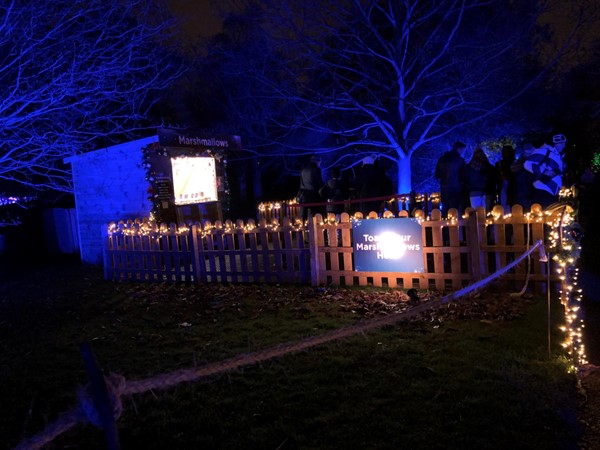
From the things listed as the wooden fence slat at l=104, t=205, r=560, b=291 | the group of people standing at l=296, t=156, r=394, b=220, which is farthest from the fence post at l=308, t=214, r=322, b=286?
the group of people standing at l=296, t=156, r=394, b=220

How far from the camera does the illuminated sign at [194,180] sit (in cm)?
1224

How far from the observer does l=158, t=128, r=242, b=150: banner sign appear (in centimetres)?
1119

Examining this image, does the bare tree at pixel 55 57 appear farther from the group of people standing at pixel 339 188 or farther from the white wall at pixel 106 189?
the group of people standing at pixel 339 188

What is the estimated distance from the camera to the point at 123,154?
12523 millimetres

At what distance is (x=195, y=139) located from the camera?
1219 cm

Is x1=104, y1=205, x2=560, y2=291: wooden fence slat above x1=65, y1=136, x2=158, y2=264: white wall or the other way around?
the other way around

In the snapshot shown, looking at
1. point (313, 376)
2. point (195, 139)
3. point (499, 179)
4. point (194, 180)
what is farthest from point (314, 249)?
point (194, 180)

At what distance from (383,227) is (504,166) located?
4.06 meters

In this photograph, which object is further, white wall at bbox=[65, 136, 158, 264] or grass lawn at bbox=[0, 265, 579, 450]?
white wall at bbox=[65, 136, 158, 264]

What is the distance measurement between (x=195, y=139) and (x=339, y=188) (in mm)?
3981

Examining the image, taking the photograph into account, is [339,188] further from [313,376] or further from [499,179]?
[313,376]

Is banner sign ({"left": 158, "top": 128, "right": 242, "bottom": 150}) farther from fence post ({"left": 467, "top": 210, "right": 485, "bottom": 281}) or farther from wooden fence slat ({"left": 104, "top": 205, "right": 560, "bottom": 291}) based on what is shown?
fence post ({"left": 467, "top": 210, "right": 485, "bottom": 281})

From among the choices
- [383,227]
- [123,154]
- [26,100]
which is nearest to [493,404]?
[383,227]

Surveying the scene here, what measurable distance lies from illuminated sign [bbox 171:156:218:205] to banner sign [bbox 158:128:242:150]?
0.48 metres
